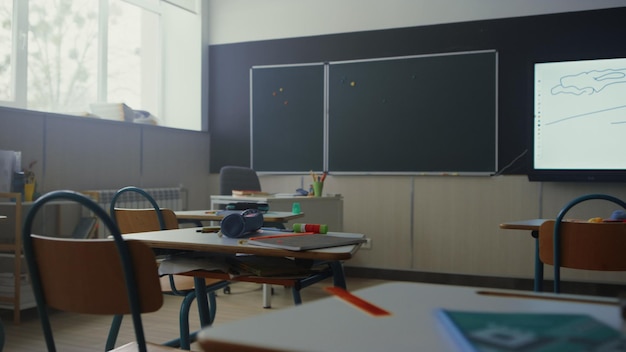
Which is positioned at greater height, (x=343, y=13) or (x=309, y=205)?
(x=343, y=13)

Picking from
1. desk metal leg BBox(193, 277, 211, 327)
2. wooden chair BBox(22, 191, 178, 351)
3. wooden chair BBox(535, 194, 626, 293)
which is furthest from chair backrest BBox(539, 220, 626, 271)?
wooden chair BBox(22, 191, 178, 351)

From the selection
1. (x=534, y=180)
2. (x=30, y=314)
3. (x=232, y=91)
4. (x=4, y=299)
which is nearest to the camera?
(x=4, y=299)

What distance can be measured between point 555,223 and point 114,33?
4262 mm

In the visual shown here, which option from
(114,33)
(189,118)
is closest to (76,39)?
(114,33)

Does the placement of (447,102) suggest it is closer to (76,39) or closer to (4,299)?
(76,39)

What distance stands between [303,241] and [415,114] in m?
3.71

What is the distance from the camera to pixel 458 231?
16.7ft

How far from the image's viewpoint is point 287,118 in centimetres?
568

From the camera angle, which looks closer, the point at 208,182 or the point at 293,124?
the point at 293,124

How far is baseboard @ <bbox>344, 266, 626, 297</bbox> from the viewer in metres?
4.66

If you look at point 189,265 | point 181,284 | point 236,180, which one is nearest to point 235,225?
point 189,265

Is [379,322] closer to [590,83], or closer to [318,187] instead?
[318,187]

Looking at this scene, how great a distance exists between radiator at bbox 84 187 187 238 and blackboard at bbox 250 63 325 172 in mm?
848

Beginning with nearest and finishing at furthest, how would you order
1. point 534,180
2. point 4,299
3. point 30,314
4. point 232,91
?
point 4,299 → point 30,314 → point 534,180 → point 232,91
